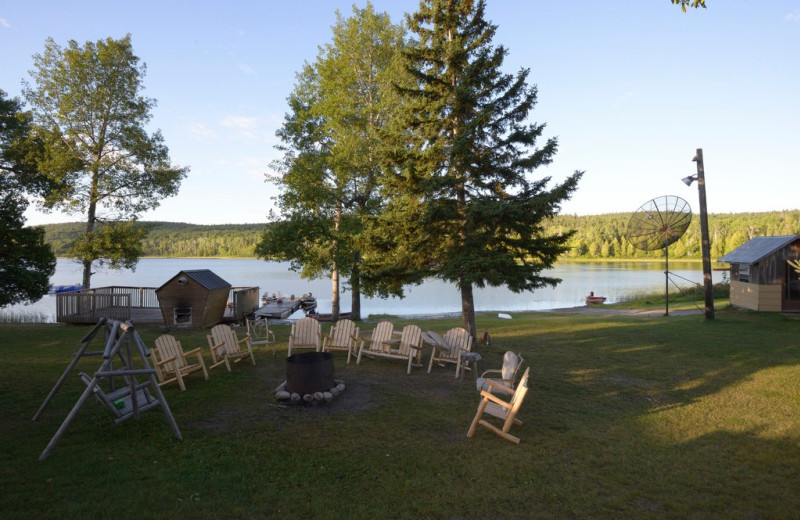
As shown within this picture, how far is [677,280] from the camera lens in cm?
5606

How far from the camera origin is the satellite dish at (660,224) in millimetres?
20281

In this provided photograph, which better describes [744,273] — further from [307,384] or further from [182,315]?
[182,315]

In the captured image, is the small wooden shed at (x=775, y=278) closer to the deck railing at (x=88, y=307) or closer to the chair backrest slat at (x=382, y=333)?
the chair backrest slat at (x=382, y=333)

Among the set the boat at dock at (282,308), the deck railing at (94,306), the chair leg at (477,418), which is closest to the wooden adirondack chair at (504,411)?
the chair leg at (477,418)

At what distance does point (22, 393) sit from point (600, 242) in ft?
418

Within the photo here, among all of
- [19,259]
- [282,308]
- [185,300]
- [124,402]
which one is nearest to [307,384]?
[124,402]

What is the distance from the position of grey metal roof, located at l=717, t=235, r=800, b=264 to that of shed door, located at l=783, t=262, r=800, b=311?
97 centimetres

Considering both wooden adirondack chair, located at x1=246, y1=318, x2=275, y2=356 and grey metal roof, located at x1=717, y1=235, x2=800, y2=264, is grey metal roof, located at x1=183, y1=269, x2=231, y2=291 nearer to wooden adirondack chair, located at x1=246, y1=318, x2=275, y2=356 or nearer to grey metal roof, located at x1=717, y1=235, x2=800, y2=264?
wooden adirondack chair, located at x1=246, y1=318, x2=275, y2=356

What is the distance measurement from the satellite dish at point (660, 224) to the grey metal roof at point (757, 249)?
2.86 meters

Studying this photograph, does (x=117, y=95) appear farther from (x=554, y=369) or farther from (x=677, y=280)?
(x=677, y=280)

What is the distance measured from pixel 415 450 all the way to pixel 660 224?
68.9 ft

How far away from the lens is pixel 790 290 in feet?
62.1

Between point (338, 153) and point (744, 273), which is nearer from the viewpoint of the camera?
point (338, 153)

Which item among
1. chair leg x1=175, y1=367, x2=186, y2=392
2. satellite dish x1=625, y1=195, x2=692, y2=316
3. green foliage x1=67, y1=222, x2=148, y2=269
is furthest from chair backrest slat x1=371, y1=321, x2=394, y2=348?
satellite dish x1=625, y1=195, x2=692, y2=316
